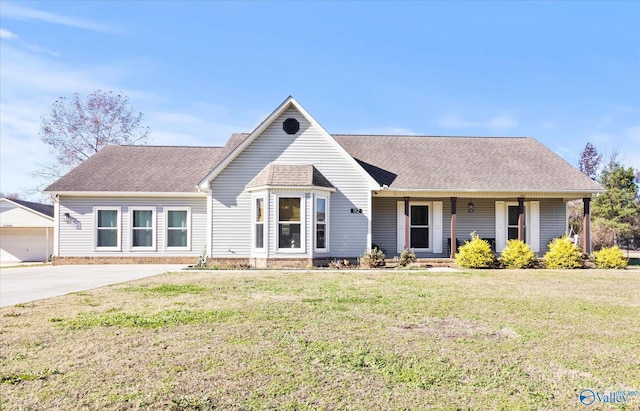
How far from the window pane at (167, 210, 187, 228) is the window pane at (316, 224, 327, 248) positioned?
6154mm

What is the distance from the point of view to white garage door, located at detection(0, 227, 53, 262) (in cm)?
2684

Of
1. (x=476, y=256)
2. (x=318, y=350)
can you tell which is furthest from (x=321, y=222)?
(x=318, y=350)

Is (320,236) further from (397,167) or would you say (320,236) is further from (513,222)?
(513,222)

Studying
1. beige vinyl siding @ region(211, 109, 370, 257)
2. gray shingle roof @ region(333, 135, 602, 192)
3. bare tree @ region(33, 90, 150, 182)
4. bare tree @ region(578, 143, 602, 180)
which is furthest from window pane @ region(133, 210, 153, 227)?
bare tree @ region(578, 143, 602, 180)

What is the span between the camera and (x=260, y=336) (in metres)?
5.64

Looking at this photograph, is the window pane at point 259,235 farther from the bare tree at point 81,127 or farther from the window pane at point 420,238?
the bare tree at point 81,127

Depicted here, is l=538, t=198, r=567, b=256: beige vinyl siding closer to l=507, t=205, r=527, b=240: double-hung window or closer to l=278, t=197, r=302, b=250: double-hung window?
l=507, t=205, r=527, b=240: double-hung window

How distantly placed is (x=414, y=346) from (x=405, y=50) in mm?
20757

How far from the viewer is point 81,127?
1334 inches

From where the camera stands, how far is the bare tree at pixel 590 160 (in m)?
48.7

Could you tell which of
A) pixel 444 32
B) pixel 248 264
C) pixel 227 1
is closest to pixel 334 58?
pixel 444 32

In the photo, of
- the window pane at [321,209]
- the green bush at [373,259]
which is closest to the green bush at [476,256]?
the green bush at [373,259]

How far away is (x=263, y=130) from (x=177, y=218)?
555cm

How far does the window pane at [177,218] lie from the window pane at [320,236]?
20.2 ft
